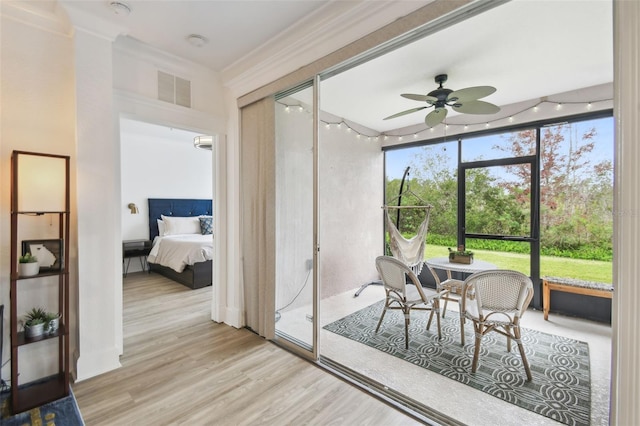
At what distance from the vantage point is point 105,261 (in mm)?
2248

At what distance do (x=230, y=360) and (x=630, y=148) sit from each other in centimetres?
283

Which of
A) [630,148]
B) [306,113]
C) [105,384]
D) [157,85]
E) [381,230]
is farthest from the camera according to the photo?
[381,230]

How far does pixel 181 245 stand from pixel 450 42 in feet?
15.4

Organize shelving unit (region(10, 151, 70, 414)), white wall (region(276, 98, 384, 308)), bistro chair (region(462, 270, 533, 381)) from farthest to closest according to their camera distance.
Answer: white wall (region(276, 98, 384, 308)) < bistro chair (region(462, 270, 533, 381)) < shelving unit (region(10, 151, 70, 414))

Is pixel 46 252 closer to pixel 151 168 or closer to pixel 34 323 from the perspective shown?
pixel 34 323

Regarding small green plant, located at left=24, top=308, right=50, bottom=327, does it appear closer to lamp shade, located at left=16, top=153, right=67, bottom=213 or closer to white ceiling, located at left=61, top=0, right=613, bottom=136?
lamp shade, located at left=16, top=153, right=67, bottom=213

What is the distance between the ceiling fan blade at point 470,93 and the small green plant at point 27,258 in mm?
3515

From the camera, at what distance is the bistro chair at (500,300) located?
7.20 ft

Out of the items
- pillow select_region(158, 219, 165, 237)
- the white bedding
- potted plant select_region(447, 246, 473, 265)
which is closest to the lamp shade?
the white bedding

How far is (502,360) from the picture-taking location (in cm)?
246

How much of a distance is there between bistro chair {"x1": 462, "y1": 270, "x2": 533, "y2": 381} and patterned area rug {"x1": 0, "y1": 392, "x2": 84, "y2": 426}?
2.82 meters

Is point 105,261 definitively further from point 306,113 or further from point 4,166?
point 306,113

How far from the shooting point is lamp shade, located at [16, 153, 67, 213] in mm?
1979

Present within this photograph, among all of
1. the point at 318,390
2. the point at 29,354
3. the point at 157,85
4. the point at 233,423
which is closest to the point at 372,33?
the point at 157,85
